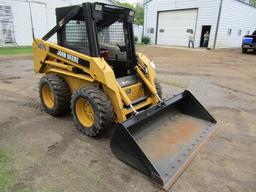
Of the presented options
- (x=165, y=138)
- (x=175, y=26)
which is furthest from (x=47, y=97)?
(x=175, y=26)

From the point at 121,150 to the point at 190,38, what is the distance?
1925cm

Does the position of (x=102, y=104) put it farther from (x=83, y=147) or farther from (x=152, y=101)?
(x=152, y=101)

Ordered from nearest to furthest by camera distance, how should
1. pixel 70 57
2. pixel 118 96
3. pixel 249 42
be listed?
pixel 118 96, pixel 70 57, pixel 249 42

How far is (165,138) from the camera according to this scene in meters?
3.00

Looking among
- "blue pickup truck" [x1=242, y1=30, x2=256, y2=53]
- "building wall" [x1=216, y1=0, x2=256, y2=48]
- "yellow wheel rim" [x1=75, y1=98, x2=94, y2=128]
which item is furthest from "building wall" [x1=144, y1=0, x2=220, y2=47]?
"yellow wheel rim" [x1=75, y1=98, x2=94, y2=128]

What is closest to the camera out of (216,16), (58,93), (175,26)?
(58,93)

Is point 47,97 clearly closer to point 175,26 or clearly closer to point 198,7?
point 198,7

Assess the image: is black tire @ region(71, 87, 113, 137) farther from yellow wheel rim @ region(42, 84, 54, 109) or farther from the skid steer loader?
yellow wheel rim @ region(42, 84, 54, 109)

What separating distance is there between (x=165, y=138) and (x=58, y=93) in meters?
2.07

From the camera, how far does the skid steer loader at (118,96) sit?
2.59 meters

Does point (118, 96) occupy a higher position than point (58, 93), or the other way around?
point (118, 96)

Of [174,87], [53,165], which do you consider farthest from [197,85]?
[53,165]

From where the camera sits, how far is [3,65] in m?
9.29

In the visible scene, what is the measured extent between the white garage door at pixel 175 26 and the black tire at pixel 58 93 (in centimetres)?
1871
